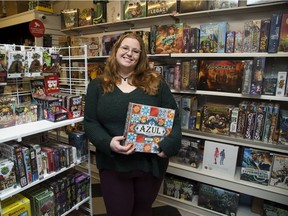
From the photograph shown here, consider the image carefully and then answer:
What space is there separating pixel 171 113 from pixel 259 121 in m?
0.94

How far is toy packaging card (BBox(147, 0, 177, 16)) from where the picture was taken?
2.15m

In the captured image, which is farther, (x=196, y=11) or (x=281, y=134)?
(x=196, y=11)

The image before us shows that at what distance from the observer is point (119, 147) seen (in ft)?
3.88

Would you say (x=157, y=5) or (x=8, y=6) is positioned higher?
(x=8, y=6)

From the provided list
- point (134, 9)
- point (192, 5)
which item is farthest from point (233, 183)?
point (134, 9)

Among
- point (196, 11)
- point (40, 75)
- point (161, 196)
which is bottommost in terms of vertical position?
point (161, 196)

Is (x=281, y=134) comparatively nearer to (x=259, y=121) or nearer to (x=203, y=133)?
(x=259, y=121)

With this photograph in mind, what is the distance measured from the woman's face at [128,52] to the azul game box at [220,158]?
1128 millimetres

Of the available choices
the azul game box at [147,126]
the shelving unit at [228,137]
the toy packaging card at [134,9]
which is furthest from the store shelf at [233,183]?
the toy packaging card at [134,9]

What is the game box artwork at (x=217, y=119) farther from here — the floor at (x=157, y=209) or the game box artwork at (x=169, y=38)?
the floor at (x=157, y=209)

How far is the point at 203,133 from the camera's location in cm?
205

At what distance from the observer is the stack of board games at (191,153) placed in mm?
2064

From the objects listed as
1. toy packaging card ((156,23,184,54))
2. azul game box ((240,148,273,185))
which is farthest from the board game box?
azul game box ((240,148,273,185))

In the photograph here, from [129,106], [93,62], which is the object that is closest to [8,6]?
[93,62]
